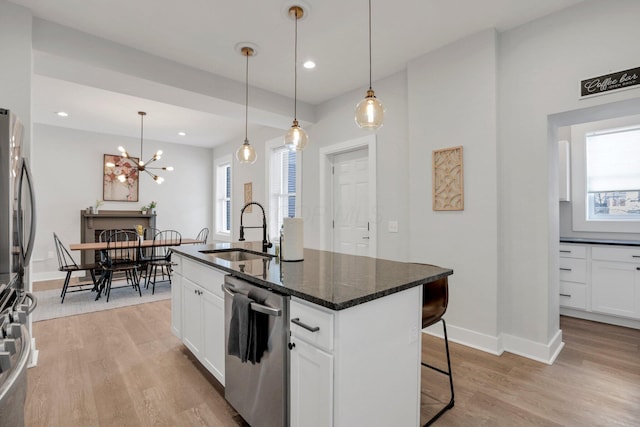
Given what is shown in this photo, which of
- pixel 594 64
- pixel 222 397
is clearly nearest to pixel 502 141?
pixel 594 64

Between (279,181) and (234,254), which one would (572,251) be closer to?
(234,254)

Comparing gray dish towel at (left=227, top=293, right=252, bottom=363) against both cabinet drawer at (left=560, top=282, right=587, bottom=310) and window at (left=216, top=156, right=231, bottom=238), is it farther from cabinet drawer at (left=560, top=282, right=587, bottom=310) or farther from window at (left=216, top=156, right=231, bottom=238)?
window at (left=216, top=156, right=231, bottom=238)

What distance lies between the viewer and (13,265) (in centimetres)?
154

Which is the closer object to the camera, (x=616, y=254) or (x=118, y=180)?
(x=616, y=254)

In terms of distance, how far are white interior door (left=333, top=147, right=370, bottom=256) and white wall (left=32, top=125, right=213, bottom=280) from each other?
447cm

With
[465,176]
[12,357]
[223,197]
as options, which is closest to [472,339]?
[465,176]

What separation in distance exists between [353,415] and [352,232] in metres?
2.93

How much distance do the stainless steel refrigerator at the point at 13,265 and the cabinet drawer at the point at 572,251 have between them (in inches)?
177

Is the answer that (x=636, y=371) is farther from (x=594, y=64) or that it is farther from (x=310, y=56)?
(x=310, y=56)

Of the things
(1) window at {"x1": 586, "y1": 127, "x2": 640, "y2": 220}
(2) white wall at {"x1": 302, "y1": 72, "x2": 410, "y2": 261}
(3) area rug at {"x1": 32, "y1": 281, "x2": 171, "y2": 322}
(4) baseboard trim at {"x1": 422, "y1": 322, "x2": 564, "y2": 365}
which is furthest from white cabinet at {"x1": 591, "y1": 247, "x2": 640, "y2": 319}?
(3) area rug at {"x1": 32, "y1": 281, "x2": 171, "y2": 322}

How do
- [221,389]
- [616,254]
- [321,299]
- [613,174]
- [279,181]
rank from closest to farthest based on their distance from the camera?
[321,299] < [221,389] < [616,254] < [613,174] < [279,181]

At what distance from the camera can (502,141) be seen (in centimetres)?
275

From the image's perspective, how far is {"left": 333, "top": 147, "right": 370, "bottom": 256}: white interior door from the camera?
3.99m

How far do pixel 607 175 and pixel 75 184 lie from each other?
8.42 metres
